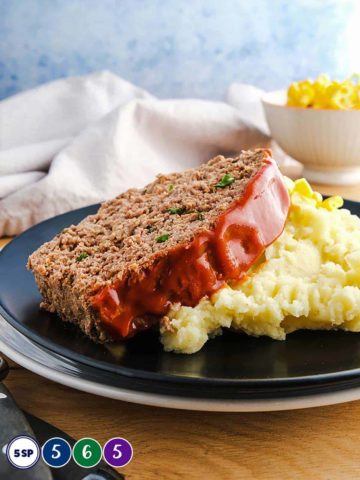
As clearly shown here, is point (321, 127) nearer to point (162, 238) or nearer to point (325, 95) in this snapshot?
point (325, 95)

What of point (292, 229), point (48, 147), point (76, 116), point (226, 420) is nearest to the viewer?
point (226, 420)

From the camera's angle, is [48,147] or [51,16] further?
[51,16]

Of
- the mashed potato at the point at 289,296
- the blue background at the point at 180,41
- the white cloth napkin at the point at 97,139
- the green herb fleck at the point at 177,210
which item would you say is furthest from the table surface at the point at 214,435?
the blue background at the point at 180,41

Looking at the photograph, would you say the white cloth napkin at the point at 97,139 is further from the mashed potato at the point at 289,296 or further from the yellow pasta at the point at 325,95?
the mashed potato at the point at 289,296

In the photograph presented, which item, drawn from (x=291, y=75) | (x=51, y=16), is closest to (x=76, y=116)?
(x=51, y=16)

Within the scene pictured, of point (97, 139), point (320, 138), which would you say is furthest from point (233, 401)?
point (320, 138)

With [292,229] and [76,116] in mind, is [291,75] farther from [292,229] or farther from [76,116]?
[292,229]

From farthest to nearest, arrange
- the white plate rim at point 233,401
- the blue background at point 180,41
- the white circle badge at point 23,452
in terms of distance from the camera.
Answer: the blue background at point 180,41
the white plate rim at point 233,401
the white circle badge at point 23,452
